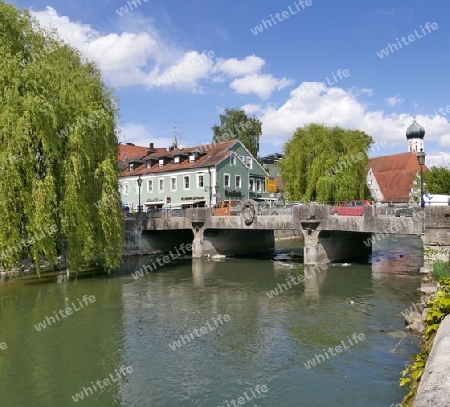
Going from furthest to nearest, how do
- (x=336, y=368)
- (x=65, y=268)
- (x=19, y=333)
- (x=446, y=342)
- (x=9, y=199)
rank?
(x=65, y=268)
(x=9, y=199)
(x=19, y=333)
(x=336, y=368)
(x=446, y=342)

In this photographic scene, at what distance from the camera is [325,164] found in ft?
155

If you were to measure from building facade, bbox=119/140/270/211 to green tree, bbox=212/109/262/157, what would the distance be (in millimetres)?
8323

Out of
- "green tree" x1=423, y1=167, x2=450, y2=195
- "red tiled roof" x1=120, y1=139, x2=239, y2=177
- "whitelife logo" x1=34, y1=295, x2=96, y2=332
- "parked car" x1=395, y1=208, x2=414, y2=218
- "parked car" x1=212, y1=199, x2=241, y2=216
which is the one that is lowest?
"whitelife logo" x1=34, y1=295, x2=96, y2=332

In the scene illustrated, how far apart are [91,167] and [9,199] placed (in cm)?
491

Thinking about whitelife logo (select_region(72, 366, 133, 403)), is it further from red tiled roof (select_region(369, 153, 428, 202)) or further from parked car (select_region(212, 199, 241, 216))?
red tiled roof (select_region(369, 153, 428, 202))

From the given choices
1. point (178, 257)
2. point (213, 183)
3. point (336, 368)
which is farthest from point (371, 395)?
point (213, 183)

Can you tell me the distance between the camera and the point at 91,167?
24.9 metres

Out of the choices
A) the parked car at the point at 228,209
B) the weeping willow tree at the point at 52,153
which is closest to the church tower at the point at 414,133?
the parked car at the point at 228,209

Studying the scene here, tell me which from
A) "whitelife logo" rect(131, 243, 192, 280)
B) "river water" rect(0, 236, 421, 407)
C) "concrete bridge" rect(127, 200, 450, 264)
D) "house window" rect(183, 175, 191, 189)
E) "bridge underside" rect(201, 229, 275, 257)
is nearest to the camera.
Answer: "river water" rect(0, 236, 421, 407)

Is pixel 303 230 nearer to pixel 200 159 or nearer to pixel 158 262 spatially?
pixel 158 262

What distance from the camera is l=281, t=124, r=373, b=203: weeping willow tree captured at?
4641 centimetres

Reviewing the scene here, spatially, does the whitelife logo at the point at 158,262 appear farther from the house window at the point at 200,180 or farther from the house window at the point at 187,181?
the house window at the point at 187,181

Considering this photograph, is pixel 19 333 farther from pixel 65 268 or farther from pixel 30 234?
pixel 65 268

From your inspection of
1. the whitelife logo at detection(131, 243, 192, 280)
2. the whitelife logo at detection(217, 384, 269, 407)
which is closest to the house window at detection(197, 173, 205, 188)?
the whitelife logo at detection(131, 243, 192, 280)
